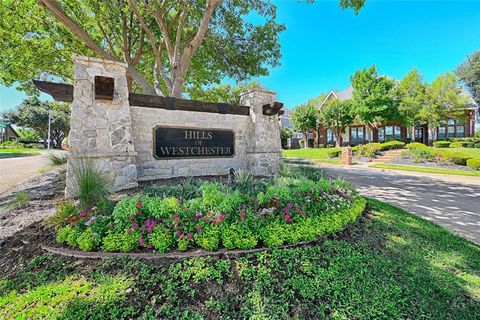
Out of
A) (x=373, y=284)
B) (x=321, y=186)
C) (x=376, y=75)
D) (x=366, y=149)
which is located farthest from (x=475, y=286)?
(x=376, y=75)

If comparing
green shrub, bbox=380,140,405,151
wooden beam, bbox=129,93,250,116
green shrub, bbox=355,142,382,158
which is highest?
wooden beam, bbox=129,93,250,116

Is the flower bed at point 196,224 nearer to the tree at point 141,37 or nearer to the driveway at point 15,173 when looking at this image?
the driveway at point 15,173

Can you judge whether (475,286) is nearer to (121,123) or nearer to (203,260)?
(203,260)

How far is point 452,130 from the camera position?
79.5 ft

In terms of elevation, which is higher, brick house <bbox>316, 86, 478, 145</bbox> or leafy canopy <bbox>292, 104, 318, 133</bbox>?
leafy canopy <bbox>292, 104, 318, 133</bbox>

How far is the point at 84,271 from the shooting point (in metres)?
2.18

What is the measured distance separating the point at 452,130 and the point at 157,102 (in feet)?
107

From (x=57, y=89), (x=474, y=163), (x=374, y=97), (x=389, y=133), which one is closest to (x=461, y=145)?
(x=389, y=133)

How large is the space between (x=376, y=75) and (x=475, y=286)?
81.3ft

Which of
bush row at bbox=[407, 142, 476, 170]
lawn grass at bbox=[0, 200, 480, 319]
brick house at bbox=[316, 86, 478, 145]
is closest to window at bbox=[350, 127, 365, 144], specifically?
brick house at bbox=[316, 86, 478, 145]

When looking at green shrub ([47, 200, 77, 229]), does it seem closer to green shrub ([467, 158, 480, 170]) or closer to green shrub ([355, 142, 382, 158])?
green shrub ([467, 158, 480, 170])

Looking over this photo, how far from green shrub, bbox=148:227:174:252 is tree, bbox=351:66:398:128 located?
78.1 ft

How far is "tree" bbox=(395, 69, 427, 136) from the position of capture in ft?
66.8

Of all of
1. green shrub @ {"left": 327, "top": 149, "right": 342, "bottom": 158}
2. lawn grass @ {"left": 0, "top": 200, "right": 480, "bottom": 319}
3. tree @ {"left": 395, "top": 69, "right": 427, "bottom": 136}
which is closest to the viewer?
lawn grass @ {"left": 0, "top": 200, "right": 480, "bottom": 319}
